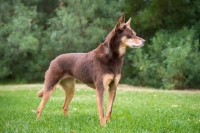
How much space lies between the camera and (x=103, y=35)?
1894 centimetres

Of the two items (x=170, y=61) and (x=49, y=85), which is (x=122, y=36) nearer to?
(x=49, y=85)

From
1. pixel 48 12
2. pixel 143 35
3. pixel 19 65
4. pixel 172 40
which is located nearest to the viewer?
pixel 172 40

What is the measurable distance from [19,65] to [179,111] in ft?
46.8

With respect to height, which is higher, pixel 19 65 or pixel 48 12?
pixel 48 12

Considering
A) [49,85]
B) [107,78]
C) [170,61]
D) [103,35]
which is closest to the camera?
[107,78]

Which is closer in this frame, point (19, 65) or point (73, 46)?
point (73, 46)

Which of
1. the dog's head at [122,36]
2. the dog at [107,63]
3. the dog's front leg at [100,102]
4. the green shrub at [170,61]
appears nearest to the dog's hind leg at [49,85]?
the dog at [107,63]

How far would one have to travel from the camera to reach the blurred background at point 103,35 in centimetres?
1598

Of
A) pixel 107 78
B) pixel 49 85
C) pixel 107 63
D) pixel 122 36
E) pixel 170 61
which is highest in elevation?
pixel 122 36

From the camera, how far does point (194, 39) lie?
665 inches

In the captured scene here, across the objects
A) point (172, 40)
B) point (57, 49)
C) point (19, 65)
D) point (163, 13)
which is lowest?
point (19, 65)

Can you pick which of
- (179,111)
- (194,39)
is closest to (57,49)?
(194,39)

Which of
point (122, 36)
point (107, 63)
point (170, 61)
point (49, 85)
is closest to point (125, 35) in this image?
point (122, 36)

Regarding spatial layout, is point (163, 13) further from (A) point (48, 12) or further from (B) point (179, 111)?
(B) point (179, 111)
